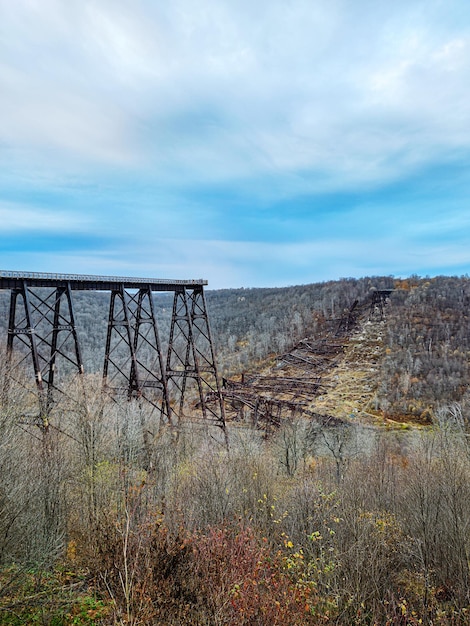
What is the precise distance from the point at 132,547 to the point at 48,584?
109 inches

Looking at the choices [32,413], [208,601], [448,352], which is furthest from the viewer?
[448,352]

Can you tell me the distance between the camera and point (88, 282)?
1379 centimetres

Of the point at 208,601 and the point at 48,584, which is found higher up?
the point at 208,601

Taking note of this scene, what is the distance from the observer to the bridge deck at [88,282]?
11.5 meters

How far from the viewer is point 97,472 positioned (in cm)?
1113

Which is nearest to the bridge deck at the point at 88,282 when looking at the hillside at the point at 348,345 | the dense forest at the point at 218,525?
the dense forest at the point at 218,525

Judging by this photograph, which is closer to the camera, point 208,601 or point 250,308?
point 208,601

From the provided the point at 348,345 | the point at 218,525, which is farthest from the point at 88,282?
the point at 348,345

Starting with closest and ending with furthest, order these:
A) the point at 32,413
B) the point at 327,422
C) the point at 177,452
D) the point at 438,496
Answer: the point at 438,496
the point at 32,413
the point at 177,452
the point at 327,422

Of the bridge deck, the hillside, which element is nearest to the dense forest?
the bridge deck

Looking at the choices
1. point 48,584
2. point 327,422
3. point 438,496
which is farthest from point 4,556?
point 327,422

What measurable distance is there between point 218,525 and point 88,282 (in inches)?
377

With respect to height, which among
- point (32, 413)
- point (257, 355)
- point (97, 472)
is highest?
point (32, 413)

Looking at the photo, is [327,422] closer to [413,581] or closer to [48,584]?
[413,581]
